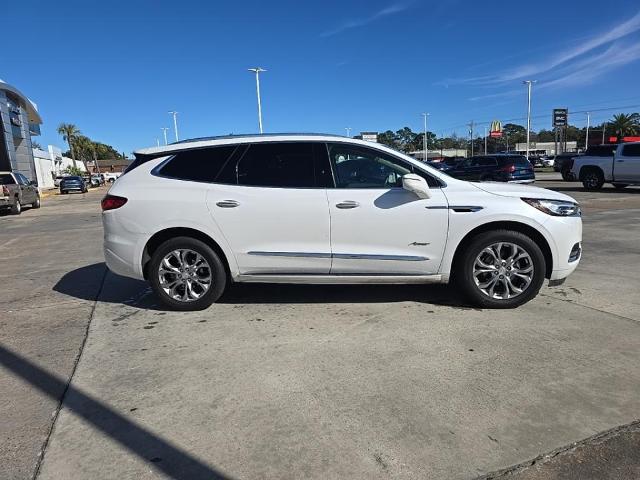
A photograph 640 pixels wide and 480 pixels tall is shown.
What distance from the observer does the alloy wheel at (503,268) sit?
4902mm

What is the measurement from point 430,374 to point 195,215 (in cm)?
271

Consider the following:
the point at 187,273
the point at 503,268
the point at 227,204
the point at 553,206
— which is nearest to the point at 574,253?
the point at 553,206

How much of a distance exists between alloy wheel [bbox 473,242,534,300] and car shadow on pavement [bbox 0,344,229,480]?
3274 millimetres

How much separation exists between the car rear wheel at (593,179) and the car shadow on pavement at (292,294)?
56.8 ft

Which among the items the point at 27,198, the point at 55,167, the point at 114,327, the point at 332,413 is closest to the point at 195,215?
the point at 114,327

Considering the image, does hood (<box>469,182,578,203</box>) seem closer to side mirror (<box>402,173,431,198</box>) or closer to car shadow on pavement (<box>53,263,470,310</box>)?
side mirror (<box>402,173,431,198</box>)

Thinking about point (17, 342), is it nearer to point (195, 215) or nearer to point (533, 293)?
point (195, 215)

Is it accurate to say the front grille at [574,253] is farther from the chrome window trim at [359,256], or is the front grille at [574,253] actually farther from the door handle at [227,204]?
the door handle at [227,204]

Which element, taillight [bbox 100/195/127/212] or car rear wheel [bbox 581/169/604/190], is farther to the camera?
car rear wheel [bbox 581/169/604/190]

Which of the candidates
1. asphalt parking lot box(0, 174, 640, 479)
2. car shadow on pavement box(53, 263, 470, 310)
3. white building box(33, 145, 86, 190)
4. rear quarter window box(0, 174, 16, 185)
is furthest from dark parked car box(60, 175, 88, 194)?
asphalt parking lot box(0, 174, 640, 479)

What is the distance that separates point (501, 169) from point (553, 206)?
16375 mm

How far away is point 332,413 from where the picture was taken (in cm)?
312

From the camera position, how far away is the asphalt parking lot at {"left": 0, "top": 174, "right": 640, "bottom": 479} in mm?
2697

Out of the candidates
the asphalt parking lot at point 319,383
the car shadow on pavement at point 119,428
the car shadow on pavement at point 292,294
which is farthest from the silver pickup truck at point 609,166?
the car shadow on pavement at point 119,428
